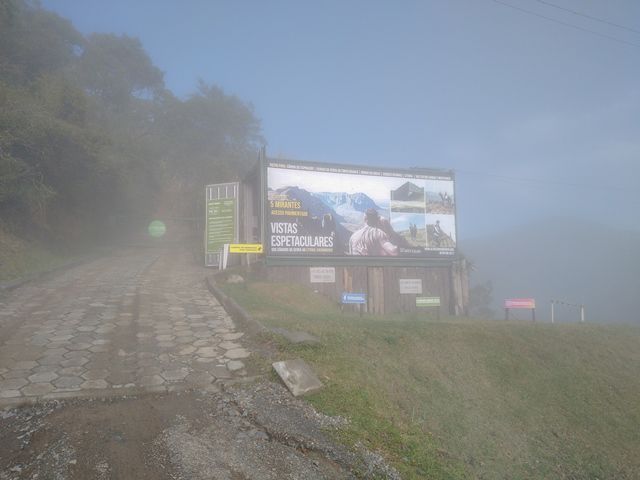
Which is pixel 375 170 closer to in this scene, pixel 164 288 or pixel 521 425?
pixel 164 288

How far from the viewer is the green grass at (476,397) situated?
14.3 ft

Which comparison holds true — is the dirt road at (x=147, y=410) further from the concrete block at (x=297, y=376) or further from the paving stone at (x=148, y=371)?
the concrete block at (x=297, y=376)

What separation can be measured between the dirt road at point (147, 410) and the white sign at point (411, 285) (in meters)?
11.7

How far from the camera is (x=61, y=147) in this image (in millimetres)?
16031

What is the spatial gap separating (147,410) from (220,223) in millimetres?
13611

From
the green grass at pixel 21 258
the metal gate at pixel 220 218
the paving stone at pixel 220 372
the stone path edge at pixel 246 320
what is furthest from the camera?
the metal gate at pixel 220 218

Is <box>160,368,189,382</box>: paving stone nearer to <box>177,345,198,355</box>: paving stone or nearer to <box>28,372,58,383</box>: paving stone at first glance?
<box>177,345,198,355</box>: paving stone

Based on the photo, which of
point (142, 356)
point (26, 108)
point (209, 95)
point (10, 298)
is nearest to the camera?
point (142, 356)

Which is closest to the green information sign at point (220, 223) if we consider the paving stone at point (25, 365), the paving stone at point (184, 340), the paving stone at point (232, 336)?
the paving stone at point (232, 336)

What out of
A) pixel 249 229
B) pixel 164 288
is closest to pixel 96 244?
pixel 249 229

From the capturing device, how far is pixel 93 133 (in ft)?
58.1

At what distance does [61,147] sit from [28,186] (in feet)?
7.81

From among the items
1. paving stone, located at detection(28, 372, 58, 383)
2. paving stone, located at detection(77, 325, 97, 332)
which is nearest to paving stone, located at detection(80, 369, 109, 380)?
paving stone, located at detection(28, 372, 58, 383)

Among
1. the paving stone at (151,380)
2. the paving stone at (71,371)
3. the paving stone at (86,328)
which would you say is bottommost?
the paving stone at (151,380)
